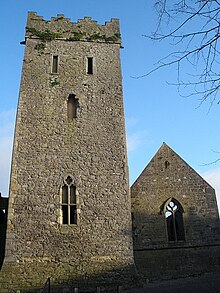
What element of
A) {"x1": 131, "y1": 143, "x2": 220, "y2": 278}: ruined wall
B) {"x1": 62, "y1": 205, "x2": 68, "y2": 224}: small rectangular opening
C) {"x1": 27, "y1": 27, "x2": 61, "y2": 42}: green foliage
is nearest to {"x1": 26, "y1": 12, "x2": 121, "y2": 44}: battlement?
{"x1": 27, "y1": 27, "x2": 61, "y2": 42}: green foliage

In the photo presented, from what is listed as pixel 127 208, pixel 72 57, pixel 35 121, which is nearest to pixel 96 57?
pixel 72 57

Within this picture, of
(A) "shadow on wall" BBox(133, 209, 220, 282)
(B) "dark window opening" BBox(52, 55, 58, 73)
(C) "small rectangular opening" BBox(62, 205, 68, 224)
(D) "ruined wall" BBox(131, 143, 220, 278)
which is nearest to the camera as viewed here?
(C) "small rectangular opening" BBox(62, 205, 68, 224)

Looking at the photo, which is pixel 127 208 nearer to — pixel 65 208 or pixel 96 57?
pixel 65 208

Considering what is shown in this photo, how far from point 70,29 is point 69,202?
29.2 ft

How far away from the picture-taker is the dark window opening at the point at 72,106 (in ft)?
46.3

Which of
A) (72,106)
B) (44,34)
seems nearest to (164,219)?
(72,106)

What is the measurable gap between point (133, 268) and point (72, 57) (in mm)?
9869

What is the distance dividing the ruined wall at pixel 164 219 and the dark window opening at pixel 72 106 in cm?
429

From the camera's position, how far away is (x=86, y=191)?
12.6m

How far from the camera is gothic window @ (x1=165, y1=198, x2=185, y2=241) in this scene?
46.2 feet

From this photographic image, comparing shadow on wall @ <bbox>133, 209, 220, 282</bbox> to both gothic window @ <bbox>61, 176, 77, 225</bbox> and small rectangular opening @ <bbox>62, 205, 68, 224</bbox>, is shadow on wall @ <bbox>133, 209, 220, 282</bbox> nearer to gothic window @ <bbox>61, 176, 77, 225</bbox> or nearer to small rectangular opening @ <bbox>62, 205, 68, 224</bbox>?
gothic window @ <bbox>61, 176, 77, 225</bbox>

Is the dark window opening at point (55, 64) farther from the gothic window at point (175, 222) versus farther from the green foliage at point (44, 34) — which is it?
the gothic window at point (175, 222)

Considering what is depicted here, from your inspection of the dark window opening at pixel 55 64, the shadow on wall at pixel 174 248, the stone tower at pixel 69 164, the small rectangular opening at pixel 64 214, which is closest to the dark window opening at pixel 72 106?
the stone tower at pixel 69 164

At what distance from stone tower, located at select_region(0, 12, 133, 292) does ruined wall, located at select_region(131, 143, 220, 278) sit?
182cm
